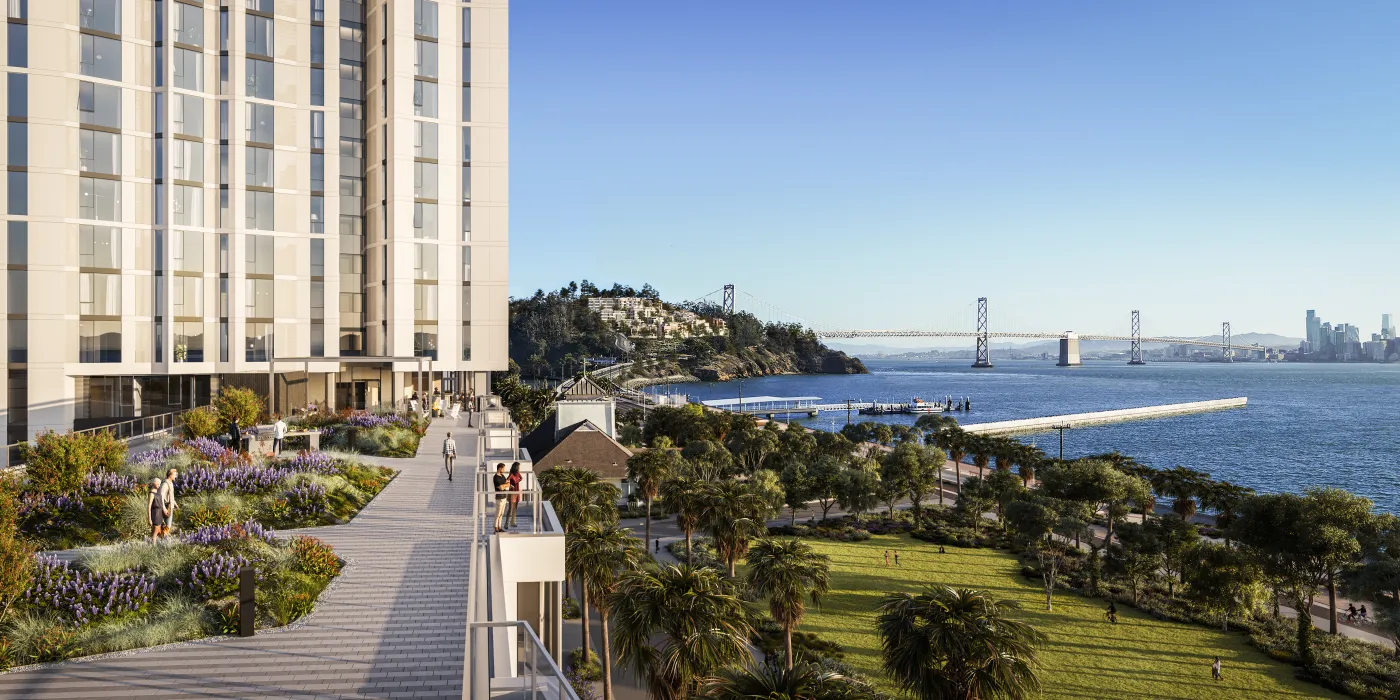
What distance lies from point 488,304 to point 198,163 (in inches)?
685

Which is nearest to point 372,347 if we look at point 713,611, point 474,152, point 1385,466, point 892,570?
point 474,152

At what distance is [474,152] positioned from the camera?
168 ft

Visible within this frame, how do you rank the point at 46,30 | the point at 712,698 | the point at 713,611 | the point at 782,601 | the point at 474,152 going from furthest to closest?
the point at 474,152
the point at 46,30
the point at 782,601
the point at 713,611
the point at 712,698

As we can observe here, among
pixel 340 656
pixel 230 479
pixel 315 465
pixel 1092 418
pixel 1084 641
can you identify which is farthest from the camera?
pixel 1092 418

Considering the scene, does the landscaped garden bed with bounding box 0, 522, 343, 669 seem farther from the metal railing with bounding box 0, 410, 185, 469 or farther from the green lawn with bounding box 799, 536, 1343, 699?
the green lawn with bounding box 799, 536, 1343, 699

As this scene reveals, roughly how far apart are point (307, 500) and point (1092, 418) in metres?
138

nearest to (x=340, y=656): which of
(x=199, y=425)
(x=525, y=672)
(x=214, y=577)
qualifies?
(x=525, y=672)

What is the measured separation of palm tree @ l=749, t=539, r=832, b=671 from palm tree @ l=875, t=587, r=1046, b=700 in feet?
21.0

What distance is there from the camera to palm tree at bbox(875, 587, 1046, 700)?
1756 centimetres

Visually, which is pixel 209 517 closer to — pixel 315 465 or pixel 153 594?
pixel 153 594

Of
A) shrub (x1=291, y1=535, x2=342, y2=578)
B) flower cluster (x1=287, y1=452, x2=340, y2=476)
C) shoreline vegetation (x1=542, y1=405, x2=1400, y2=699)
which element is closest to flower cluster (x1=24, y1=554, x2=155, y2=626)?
shrub (x1=291, y1=535, x2=342, y2=578)

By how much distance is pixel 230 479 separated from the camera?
18688mm

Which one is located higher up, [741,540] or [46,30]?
[46,30]

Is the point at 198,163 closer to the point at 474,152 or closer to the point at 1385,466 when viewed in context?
the point at 474,152
